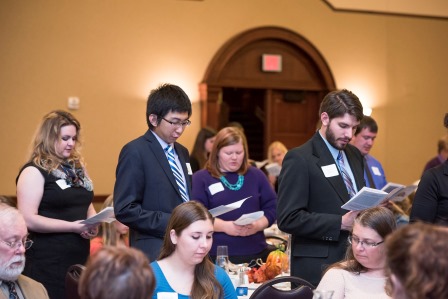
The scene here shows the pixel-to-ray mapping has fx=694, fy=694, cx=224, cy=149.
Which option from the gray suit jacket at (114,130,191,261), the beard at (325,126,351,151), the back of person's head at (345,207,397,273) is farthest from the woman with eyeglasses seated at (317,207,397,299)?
the gray suit jacket at (114,130,191,261)

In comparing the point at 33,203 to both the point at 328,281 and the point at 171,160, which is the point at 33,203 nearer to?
the point at 171,160

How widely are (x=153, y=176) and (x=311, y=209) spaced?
2.76 feet

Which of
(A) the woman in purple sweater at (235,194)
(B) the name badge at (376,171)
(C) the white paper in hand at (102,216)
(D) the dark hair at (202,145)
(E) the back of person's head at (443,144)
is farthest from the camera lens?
(E) the back of person's head at (443,144)

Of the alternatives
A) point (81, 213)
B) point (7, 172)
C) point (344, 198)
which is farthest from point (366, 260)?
point (7, 172)

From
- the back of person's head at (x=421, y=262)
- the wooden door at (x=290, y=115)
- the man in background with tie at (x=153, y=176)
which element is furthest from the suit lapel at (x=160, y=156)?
the wooden door at (x=290, y=115)

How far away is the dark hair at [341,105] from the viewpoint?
3516 mm

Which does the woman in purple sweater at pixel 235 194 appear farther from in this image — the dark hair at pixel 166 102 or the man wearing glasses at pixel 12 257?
the man wearing glasses at pixel 12 257

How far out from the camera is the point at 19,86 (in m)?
8.35

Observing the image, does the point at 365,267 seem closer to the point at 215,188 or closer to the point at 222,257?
the point at 222,257

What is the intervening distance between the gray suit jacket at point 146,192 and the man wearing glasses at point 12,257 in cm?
73

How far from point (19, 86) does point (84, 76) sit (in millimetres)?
797

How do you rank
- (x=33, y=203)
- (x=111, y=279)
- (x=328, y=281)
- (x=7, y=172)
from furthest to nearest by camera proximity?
(x=7, y=172) < (x=33, y=203) < (x=328, y=281) < (x=111, y=279)

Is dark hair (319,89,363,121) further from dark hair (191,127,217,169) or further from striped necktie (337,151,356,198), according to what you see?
dark hair (191,127,217,169)

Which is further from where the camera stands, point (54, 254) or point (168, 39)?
point (168, 39)
